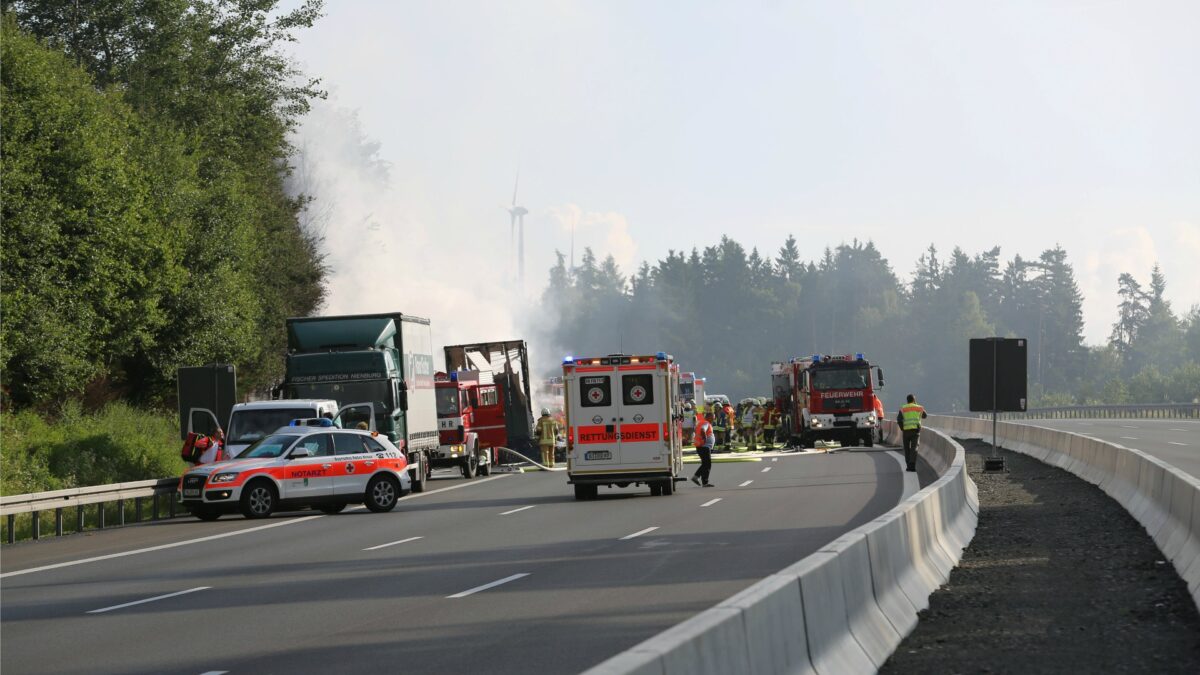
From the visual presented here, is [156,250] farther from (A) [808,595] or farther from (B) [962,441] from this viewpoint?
(A) [808,595]

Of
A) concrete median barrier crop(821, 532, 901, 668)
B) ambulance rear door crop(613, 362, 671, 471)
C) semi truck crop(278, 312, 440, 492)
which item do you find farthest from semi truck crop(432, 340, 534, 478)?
concrete median barrier crop(821, 532, 901, 668)

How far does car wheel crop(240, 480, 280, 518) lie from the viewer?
28938mm

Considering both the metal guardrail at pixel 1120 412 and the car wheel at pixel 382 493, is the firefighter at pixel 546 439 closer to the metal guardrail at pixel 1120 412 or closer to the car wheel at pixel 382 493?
the car wheel at pixel 382 493

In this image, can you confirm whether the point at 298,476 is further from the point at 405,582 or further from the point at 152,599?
the point at 152,599

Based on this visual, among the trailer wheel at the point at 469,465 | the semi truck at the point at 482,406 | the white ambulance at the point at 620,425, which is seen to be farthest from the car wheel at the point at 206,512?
the trailer wheel at the point at 469,465

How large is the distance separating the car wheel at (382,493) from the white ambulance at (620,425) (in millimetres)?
3420

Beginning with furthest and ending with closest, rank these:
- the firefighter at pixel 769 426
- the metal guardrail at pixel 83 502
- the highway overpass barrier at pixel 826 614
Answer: the firefighter at pixel 769 426 < the metal guardrail at pixel 83 502 < the highway overpass barrier at pixel 826 614

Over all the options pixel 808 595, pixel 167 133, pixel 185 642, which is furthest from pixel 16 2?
pixel 808 595

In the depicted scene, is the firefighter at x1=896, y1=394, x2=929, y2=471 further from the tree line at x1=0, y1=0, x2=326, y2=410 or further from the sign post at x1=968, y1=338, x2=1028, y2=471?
the tree line at x1=0, y1=0, x2=326, y2=410

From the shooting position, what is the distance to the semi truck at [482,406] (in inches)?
1750

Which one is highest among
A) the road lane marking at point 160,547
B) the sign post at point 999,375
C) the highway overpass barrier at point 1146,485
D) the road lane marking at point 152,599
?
the sign post at point 999,375

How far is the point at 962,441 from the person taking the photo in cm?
5900

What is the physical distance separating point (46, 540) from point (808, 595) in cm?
2056

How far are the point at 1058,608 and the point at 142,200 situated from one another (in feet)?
138
